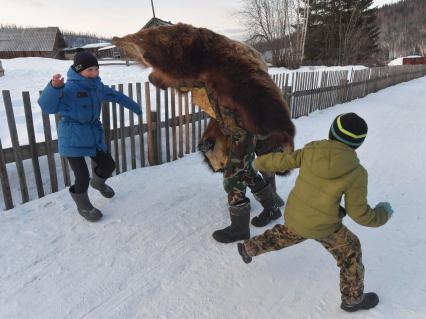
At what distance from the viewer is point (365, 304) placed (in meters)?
2.20

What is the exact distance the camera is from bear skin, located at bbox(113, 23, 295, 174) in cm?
250

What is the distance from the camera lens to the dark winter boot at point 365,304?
7.16 feet

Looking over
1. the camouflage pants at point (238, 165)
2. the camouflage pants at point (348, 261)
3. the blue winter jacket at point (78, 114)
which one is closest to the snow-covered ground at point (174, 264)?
the camouflage pants at point (348, 261)

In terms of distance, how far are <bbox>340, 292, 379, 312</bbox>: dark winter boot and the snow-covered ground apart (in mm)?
38

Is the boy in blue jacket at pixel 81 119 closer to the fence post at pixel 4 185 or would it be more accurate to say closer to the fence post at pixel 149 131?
the fence post at pixel 4 185

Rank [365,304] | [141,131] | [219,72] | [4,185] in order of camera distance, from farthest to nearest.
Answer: [141,131], [4,185], [219,72], [365,304]

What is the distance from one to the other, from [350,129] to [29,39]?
48443 mm

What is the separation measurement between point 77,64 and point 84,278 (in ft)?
5.97

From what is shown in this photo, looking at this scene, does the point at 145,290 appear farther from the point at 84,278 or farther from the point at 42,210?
the point at 42,210

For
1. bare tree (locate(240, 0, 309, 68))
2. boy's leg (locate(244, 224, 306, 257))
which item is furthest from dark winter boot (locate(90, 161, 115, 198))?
bare tree (locate(240, 0, 309, 68))

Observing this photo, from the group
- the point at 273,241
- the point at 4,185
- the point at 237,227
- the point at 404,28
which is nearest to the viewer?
the point at 273,241

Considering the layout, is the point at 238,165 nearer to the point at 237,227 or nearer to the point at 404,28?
the point at 237,227

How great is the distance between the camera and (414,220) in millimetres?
3377

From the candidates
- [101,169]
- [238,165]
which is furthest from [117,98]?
[238,165]
